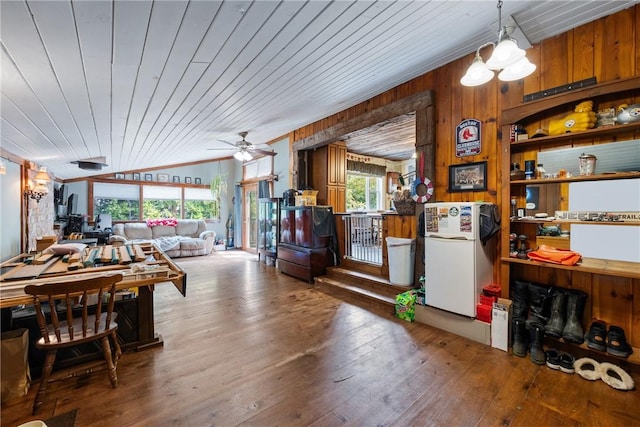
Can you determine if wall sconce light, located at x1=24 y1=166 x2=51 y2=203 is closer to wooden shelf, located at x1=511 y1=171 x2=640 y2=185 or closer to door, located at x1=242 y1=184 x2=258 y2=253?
door, located at x1=242 y1=184 x2=258 y2=253

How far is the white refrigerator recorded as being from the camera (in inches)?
102

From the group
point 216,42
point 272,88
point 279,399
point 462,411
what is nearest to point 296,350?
point 279,399

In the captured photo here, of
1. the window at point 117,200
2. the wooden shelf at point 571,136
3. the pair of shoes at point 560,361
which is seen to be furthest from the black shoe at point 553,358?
the window at point 117,200

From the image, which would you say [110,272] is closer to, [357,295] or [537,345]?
[357,295]

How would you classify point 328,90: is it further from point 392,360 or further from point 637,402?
point 637,402

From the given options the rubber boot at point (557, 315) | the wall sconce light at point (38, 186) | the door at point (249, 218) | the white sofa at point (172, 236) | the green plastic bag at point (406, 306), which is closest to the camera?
the rubber boot at point (557, 315)

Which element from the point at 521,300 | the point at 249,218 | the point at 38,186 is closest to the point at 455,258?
the point at 521,300

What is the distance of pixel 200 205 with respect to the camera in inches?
367

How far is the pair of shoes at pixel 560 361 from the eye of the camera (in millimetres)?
2090

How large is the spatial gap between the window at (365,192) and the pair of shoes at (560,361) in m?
5.41

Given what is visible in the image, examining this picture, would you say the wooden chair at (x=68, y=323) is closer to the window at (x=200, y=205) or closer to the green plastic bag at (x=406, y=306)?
the green plastic bag at (x=406, y=306)

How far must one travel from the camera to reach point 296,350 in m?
2.43

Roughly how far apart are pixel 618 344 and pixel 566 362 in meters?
0.38

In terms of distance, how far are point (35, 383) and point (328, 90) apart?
12.8 ft
